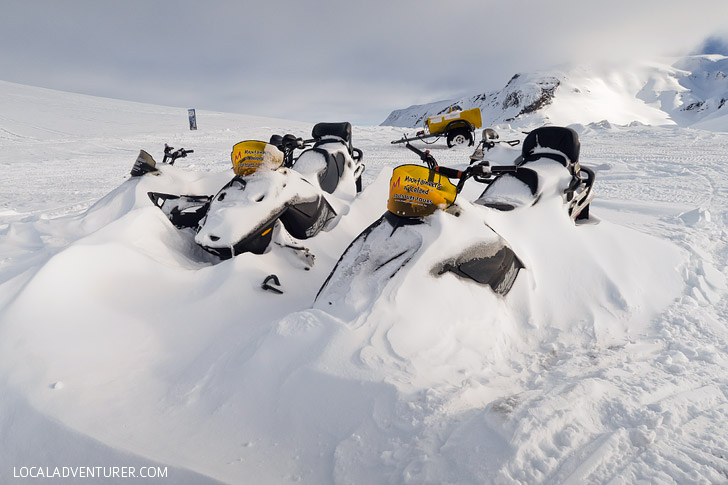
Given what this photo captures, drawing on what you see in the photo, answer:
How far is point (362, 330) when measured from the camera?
179 centimetres

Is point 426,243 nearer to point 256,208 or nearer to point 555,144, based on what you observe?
point 256,208

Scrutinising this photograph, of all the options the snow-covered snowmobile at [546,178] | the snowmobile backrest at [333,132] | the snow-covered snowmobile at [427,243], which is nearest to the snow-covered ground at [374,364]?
the snow-covered snowmobile at [427,243]

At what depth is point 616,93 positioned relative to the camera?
11588 cm

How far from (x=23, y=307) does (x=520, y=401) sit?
91.1 inches

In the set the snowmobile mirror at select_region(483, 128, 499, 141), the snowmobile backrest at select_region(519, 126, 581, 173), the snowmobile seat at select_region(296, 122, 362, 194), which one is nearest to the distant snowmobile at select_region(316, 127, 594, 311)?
the snowmobile backrest at select_region(519, 126, 581, 173)

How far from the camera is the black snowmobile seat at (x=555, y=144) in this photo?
3.41m

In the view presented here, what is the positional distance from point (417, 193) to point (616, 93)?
14424 centimetres

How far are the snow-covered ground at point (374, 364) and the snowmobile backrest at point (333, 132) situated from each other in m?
2.40

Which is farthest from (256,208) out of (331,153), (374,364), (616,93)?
(616,93)

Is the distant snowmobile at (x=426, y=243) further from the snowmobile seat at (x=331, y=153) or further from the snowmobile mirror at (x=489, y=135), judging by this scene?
the snowmobile seat at (x=331, y=153)

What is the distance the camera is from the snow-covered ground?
1299mm

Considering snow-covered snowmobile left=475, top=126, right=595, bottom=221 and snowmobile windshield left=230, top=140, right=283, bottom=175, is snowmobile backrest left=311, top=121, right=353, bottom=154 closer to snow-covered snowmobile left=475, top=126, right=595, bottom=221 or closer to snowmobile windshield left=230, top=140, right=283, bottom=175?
snowmobile windshield left=230, top=140, right=283, bottom=175

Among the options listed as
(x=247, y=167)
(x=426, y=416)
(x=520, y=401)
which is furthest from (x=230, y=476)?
(x=247, y=167)

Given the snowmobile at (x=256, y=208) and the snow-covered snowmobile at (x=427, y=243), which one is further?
the snowmobile at (x=256, y=208)
